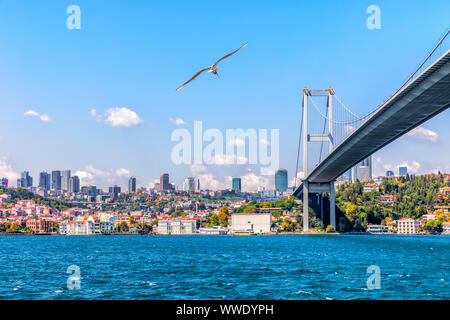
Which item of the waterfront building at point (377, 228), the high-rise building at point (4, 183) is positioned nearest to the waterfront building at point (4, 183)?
the high-rise building at point (4, 183)

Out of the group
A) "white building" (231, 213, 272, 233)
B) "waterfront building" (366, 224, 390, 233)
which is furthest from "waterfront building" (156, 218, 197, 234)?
"waterfront building" (366, 224, 390, 233)
